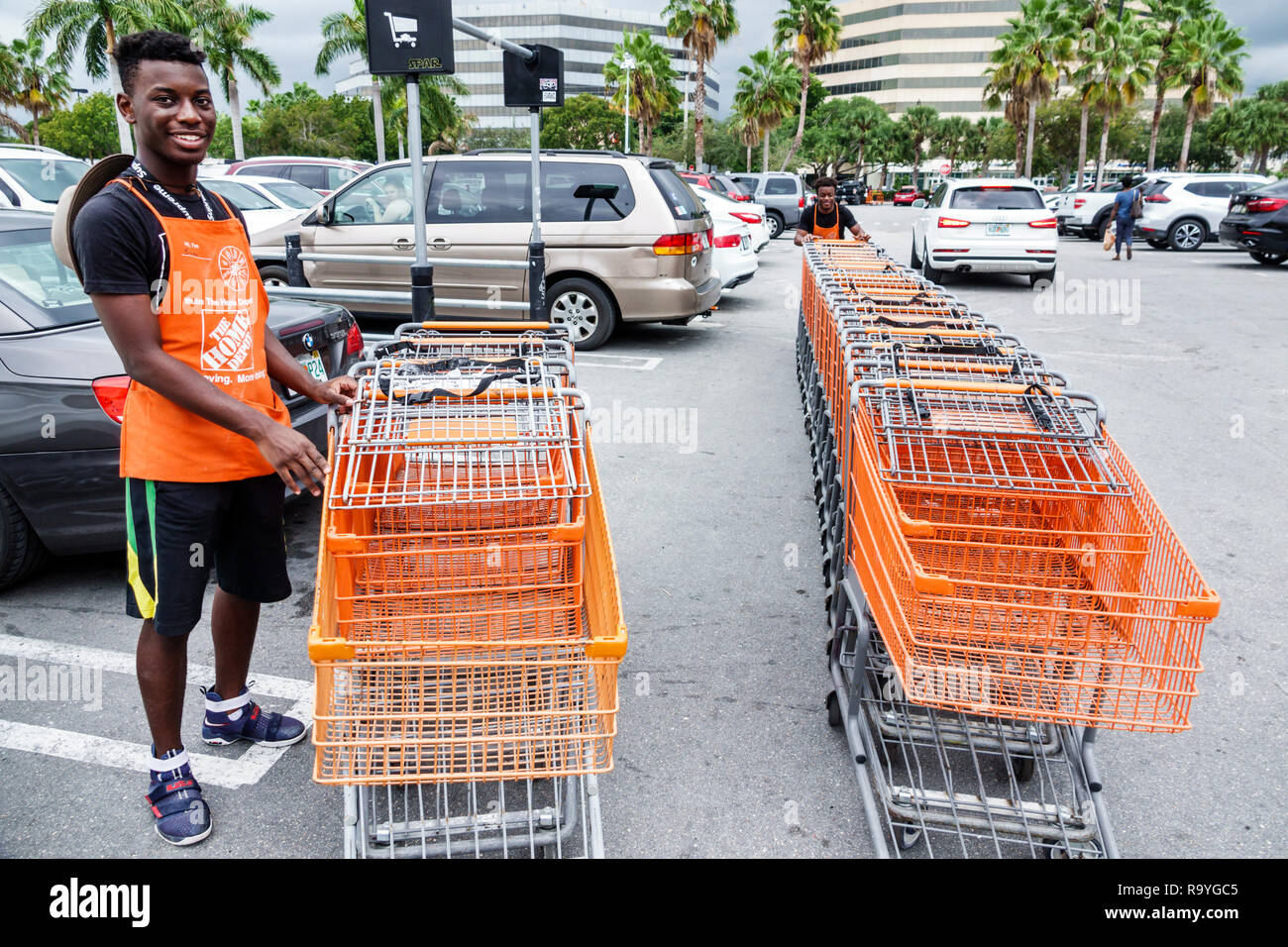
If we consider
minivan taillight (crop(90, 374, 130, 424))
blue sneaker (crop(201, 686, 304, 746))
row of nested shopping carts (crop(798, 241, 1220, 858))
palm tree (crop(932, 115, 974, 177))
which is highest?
palm tree (crop(932, 115, 974, 177))

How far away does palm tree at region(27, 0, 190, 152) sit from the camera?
2630 cm

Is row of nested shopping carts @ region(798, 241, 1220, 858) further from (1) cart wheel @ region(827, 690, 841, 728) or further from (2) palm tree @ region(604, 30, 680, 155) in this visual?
(2) palm tree @ region(604, 30, 680, 155)

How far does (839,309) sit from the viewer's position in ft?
15.7

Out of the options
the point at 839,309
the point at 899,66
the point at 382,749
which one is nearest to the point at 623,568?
the point at 839,309

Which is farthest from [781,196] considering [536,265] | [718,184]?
[536,265]

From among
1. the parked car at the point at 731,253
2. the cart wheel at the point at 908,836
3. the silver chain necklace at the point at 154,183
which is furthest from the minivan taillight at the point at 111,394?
the parked car at the point at 731,253

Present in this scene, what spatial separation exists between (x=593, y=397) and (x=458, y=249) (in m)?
2.41

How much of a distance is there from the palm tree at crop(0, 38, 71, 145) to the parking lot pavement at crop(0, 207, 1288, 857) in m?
46.1

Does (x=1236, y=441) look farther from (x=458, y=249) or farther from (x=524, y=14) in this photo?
(x=524, y=14)

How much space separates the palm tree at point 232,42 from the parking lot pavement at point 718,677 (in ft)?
105

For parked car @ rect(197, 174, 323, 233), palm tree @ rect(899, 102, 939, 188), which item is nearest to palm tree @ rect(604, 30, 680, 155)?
parked car @ rect(197, 174, 323, 233)

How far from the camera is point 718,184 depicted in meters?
20.6

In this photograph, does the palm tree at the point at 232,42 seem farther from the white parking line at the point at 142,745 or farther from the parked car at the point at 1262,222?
the white parking line at the point at 142,745

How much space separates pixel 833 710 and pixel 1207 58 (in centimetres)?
4414
